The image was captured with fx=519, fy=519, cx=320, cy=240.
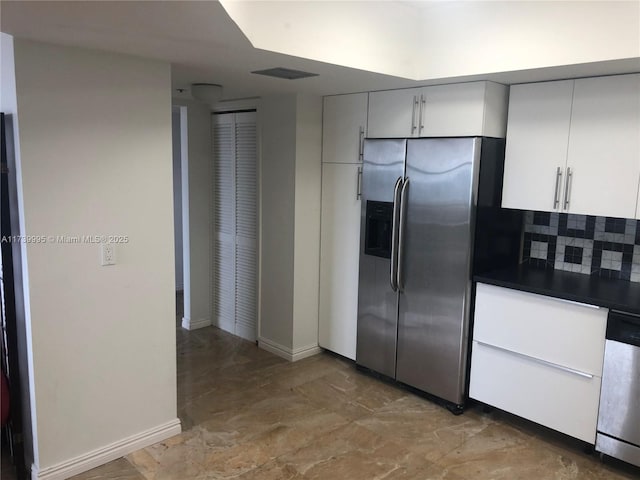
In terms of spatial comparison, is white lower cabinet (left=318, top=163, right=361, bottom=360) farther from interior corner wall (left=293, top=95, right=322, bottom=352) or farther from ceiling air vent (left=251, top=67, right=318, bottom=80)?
ceiling air vent (left=251, top=67, right=318, bottom=80)

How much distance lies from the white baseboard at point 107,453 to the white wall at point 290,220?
1366 mm

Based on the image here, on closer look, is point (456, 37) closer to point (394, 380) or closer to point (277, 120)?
point (277, 120)

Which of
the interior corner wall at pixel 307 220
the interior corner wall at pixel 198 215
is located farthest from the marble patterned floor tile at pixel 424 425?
the interior corner wall at pixel 198 215

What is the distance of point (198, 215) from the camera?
484cm

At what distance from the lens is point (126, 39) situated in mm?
2264

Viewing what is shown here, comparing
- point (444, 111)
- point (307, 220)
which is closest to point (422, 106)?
point (444, 111)

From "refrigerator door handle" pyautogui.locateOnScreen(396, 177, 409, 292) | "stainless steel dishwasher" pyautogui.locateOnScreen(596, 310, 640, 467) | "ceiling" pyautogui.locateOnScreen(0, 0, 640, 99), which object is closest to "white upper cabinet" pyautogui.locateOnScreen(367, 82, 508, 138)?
"ceiling" pyautogui.locateOnScreen(0, 0, 640, 99)

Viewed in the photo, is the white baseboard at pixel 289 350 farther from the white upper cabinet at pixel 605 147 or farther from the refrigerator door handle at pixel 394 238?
the white upper cabinet at pixel 605 147

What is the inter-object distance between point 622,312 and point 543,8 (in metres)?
1.61

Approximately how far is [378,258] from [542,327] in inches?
46.8

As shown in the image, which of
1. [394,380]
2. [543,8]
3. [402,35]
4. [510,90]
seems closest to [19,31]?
[402,35]

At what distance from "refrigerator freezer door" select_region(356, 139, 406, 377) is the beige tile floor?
284 mm

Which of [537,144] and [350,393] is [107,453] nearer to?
[350,393]

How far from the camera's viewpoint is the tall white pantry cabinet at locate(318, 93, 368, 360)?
12.7 feet
